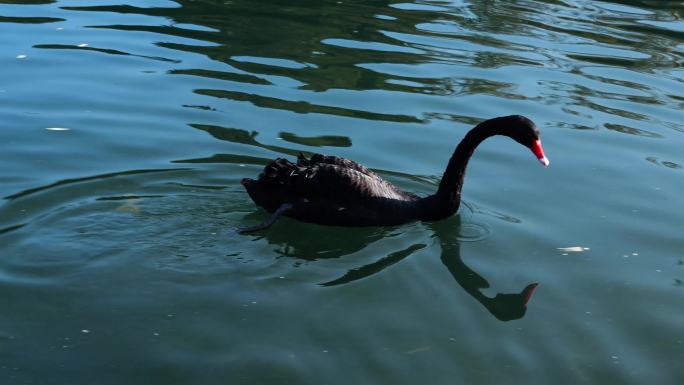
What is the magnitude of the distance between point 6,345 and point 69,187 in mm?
2256

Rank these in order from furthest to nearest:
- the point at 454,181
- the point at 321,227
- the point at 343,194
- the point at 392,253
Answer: the point at 454,181, the point at 321,227, the point at 343,194, the point at 392,253

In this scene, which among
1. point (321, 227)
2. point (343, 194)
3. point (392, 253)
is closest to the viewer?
point (392, 253)

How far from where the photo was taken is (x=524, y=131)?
7.14m

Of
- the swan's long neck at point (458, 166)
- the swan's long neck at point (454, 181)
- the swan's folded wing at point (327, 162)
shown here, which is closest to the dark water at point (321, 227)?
the swan's long neck at point (454, 181)

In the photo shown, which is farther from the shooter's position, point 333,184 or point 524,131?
point 524,131

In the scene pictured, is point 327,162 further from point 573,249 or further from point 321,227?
point 573,249

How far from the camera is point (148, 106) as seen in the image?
9.41 m

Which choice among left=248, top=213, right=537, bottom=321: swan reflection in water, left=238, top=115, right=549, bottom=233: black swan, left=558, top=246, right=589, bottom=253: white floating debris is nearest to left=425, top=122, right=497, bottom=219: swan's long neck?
left=238, top=115, right=549, bottom=233: black swan

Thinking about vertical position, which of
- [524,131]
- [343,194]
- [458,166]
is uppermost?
[524,131]

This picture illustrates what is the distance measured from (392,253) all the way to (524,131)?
127cm

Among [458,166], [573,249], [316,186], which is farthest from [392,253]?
[573,249]

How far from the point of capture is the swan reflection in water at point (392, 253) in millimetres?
6152

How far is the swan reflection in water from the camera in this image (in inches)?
242

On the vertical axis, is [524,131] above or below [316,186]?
above
